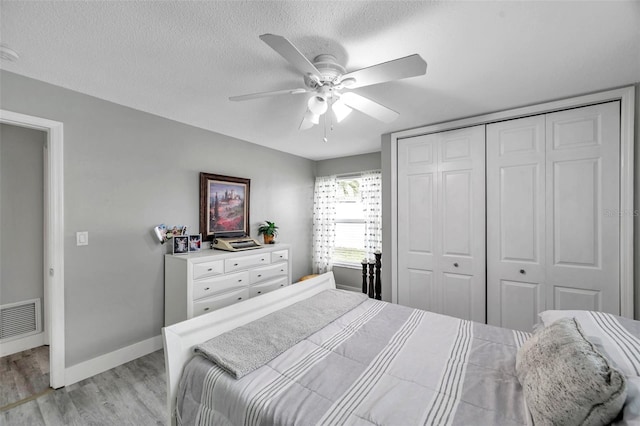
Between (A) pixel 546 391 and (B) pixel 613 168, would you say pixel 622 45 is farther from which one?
(A) pixel 546 391

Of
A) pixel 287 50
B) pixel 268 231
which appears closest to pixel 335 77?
pixel 287 50

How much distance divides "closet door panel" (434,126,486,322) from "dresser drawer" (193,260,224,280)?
7.92 ft

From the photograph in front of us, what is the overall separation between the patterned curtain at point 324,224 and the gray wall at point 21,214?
11.4 feet

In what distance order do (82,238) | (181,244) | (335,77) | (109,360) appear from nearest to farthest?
(335,77), (82,238), (109,360), (181,244)

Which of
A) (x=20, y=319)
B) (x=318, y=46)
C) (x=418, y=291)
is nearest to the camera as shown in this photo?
(x=318, y=46)

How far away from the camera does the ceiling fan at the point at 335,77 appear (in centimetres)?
129

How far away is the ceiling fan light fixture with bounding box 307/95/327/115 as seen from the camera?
177 centimetres

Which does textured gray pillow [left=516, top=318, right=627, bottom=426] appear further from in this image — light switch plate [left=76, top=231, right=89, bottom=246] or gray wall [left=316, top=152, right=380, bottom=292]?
gray wall [left=316, top=152, right=380, bottom=292]

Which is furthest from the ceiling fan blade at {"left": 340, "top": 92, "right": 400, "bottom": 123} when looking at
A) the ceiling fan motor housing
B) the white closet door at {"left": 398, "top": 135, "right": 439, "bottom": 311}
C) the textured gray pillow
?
the textured gray pillow

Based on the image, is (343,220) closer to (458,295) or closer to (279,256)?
(279,256)

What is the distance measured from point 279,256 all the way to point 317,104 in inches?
90.8

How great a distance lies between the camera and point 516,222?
2637mm

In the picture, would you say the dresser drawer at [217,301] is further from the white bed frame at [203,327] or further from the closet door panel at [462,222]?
the closet door panel at [462,222]

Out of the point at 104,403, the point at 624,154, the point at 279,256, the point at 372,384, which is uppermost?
the point at 624,154
